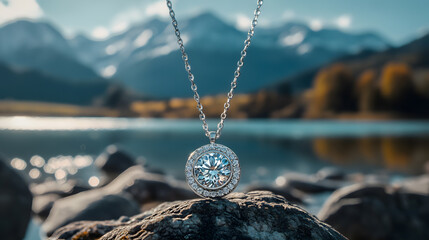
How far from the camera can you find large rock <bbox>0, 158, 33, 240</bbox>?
5375 millimetres

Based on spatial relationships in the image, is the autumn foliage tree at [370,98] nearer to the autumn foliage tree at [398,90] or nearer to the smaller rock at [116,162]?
the autumn foliage tree at [398,90]

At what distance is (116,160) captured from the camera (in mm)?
18031

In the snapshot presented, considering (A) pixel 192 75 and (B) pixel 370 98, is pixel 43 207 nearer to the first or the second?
(A) pixel 192 75

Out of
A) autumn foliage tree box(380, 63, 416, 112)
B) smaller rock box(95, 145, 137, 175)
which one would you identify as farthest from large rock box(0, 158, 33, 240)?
autumn foliage tree box(380, 63, 416, 112)

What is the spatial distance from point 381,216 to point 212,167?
4.72 metres

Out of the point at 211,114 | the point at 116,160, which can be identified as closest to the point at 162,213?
the point at 116,160

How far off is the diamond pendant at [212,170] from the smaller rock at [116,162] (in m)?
15.4

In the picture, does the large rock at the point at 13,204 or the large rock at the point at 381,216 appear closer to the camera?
the large rock at the point at 13,204

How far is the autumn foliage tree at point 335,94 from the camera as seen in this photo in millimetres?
80875

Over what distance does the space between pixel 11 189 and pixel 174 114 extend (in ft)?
307

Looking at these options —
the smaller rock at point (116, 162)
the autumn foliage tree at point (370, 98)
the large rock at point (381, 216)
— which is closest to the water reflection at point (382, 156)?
the smaller rock at point (116, 162)

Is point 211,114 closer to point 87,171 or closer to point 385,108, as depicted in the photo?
point 385,108

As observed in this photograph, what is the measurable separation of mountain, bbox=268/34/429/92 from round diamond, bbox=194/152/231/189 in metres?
93.9

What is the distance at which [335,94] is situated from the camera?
80688 millimetres
